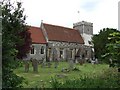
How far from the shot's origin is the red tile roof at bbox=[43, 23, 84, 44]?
51344 millimetres

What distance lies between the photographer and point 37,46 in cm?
4862

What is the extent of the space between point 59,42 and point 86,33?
11.7 m

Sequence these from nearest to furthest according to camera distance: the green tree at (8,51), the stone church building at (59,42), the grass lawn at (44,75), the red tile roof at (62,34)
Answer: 1. the green tree at (8,51)
2. the grass lawn at (44,75)
3. the stone church building at (59,42)
4. the red tile roof at (62,34)

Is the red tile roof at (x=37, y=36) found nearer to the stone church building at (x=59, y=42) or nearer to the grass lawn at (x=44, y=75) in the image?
the stone church building at (x=59, y=42)

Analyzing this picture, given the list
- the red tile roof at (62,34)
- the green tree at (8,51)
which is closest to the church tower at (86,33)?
the red tile roof at (62,34)

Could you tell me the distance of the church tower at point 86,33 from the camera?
192 ft

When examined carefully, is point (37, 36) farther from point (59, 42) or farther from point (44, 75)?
point (44, 75)

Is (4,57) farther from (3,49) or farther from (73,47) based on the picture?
(73,47)

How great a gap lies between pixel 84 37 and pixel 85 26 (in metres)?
3.39

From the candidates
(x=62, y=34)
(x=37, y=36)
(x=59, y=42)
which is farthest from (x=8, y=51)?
(x=62, y=34)

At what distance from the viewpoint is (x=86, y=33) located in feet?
201

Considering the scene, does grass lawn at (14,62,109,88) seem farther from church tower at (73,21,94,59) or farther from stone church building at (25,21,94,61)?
church tower at (73,21,94,59)

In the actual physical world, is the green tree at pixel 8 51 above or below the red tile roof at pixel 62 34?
below

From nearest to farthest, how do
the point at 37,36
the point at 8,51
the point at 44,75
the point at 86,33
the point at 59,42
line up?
the point at 8,51
the point at 44,75
the point at 37,36
the point at 59,42
the point at 86,33
